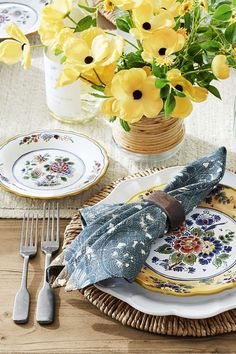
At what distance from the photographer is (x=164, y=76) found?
4.50 feet

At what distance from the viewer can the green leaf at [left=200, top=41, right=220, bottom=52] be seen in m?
1.39

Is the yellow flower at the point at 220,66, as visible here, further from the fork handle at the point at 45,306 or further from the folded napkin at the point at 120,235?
the fork handle at the point at 45,306

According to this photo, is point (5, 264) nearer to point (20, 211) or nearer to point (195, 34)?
point (20, 211)

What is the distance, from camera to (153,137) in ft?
5.11

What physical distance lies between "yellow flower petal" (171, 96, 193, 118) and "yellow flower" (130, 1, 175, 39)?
13cm

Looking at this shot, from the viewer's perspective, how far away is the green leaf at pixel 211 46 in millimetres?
1389

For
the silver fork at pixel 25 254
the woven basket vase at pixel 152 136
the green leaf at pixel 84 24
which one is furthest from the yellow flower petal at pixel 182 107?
the silver fork at pixel 25 254

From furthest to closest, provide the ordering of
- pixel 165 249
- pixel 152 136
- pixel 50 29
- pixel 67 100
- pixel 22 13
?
pixel 22 13
pixel 67 100
pixel 152 136
pixel 50 29
pixel 165 249

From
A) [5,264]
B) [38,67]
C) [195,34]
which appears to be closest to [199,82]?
[195,34]

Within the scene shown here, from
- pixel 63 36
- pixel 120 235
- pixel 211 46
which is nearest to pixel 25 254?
pixel 120 235

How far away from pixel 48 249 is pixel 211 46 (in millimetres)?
452

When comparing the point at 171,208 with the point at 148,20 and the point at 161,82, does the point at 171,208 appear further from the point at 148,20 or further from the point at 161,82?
the point at 148,20

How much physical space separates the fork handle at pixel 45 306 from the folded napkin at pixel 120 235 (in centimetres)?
4

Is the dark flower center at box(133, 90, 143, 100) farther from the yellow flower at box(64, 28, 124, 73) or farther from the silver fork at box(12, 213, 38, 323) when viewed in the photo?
the silver fork at box(12, 213, 38, 323)
